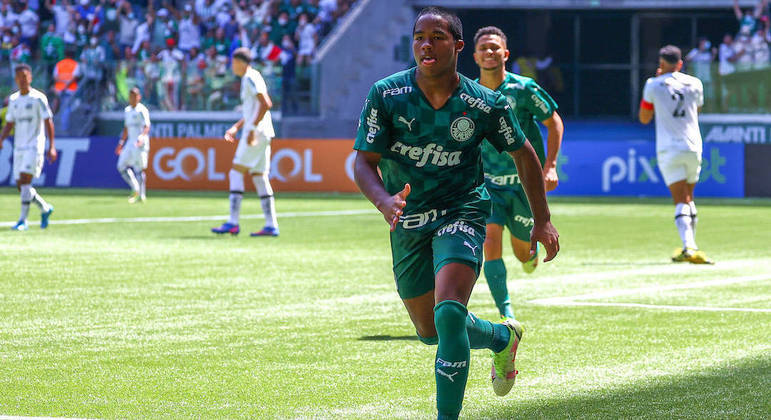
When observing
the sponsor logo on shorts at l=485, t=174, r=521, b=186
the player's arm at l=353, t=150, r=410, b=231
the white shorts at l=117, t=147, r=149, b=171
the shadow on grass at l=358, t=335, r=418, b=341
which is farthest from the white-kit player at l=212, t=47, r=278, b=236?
the player's arm at l=353, t=150, r=410, b=231

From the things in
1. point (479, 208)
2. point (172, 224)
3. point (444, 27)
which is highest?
point (444, 27)

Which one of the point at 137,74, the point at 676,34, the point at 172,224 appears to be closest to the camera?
the point at 172,224

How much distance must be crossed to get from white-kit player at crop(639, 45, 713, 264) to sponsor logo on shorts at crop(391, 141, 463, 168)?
9.85 metres

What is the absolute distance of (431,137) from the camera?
631cm

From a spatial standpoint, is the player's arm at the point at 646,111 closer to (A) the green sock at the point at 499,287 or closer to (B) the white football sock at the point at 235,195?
(B) the white football sock at the point at 235,195

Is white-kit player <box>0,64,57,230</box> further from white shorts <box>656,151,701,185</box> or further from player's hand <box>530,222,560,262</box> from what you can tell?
player's hand <box>530,222,560,262</box>

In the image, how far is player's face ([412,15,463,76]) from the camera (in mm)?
6258

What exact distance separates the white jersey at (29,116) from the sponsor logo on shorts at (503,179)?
11546mm

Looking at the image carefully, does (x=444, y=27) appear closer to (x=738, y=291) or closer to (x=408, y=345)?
(x=408, y=345)

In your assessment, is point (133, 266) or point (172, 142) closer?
point (133, 266)

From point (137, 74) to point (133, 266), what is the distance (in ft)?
74.7

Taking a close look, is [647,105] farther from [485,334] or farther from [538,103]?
Result: [485,334]

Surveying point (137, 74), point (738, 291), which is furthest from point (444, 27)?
point (137, 74)

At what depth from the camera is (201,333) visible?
9414mm
